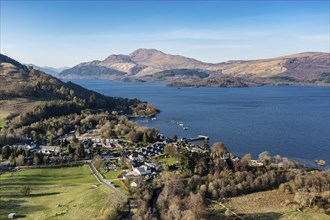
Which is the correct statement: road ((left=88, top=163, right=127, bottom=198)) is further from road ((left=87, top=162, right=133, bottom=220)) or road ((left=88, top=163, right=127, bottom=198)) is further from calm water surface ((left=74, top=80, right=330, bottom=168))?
calm water surface ((left=74, top=80, right=330, bottom=168))

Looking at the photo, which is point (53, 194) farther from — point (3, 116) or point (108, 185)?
point (3, 116)

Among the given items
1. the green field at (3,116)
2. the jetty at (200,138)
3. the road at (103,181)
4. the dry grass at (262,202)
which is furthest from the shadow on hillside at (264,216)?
the green field at (3,116)

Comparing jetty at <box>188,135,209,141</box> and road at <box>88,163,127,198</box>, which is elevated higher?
road at <box>88,163,127,198</box>

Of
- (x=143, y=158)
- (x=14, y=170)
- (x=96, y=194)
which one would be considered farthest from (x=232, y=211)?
(x=14, y=170)

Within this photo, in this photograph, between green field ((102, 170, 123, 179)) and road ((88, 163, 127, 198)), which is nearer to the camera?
road ((88, 163, 127, 198))

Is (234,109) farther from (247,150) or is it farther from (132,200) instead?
(132,200)

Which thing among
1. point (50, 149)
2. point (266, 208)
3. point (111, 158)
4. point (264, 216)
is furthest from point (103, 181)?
point (50, 149)

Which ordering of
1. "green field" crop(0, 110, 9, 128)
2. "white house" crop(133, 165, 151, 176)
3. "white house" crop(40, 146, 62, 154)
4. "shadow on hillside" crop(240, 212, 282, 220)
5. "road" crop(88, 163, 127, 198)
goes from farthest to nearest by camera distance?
"green field" crop(0, 110, 9, 128) → "white house" crop(40, 146, 62, 154) → "white house" crop(133, 165, 151, 176) → "road" crop(88, 163, 127, 198) → "shadow on hillside" crop(240, 212, 282, 220)

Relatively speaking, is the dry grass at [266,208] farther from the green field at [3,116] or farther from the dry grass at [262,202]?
the green field at [3,116]

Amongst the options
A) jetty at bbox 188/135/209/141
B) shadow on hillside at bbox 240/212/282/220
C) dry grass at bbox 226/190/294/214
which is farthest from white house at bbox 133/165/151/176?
jetty at bbox 188/135/209/141
